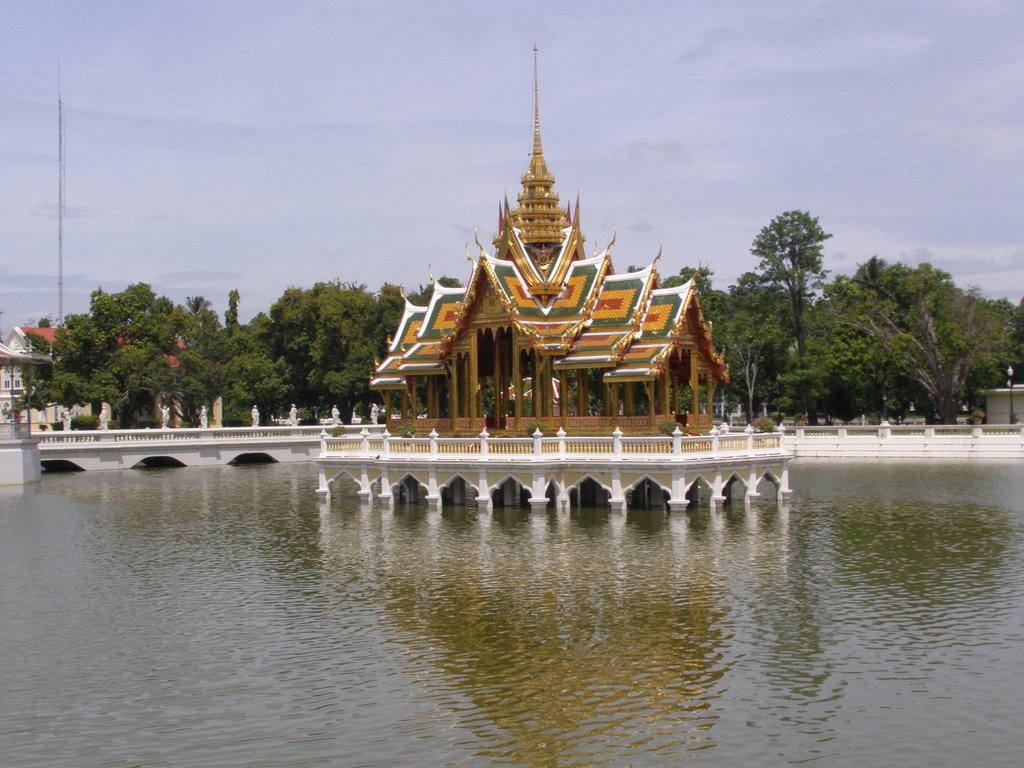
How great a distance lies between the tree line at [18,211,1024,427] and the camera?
236 feet

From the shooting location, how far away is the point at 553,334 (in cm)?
3781

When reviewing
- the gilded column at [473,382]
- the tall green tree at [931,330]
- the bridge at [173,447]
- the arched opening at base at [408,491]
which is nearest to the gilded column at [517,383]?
the gilded column at [473,382]

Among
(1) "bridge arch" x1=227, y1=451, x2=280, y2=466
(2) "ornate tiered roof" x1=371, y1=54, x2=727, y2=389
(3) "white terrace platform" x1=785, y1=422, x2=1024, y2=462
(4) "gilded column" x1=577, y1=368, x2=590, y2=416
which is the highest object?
(2) "ornate tiered roof" x1=371, y1=54, x2=727, y2=389

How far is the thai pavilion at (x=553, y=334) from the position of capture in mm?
37406

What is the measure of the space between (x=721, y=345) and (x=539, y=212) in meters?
40.7

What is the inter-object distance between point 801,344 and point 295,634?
6643cm

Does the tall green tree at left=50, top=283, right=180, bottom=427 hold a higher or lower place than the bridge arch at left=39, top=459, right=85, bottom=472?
higher

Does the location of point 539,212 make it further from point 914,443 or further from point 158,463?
point 158,463

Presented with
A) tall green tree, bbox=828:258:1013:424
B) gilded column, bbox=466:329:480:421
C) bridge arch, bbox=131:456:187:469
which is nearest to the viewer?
gilded column, bbox=466:329:480:421

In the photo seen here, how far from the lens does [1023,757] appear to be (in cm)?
1341

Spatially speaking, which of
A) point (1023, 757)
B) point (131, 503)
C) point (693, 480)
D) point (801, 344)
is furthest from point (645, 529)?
point (801, 344)

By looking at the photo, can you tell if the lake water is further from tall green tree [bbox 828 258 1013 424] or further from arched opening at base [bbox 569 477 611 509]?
tall green tree [bbox 828 258 1013 424]

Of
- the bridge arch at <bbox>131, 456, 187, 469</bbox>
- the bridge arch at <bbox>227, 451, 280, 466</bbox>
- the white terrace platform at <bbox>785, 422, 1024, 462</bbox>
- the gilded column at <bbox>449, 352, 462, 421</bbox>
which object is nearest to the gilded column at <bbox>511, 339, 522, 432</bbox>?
the gilded column at <bbox>449, 352, 462, 421</bbox>

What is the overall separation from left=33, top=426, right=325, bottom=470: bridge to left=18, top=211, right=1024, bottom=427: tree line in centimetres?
1157
